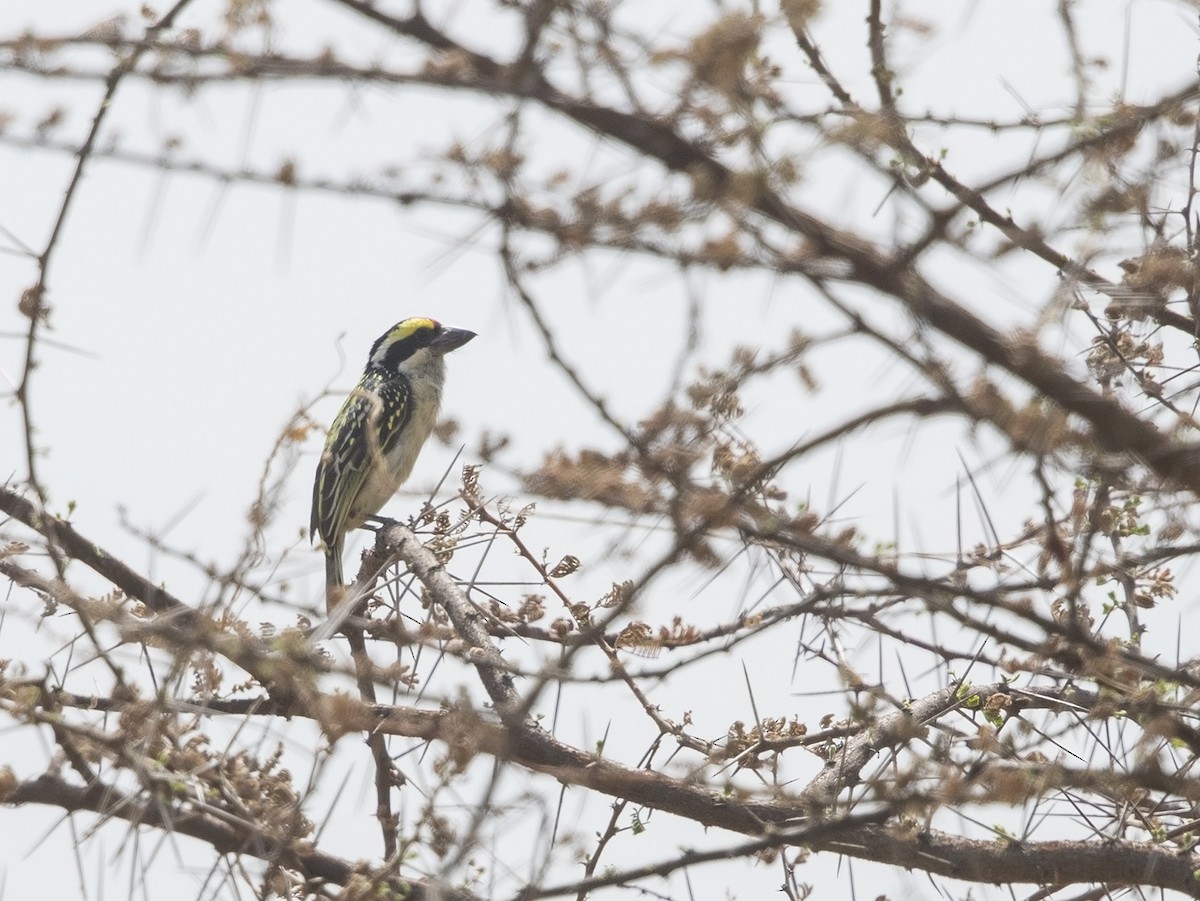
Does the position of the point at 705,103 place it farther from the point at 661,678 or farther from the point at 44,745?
the point at 44,745

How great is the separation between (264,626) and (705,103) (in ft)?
6.64

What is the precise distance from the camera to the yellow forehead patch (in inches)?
373

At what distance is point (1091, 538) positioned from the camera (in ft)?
7.86

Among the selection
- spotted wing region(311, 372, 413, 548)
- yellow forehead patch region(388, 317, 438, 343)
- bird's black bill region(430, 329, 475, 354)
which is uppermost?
yellow forehead patch region(388, 317, 438, 343)

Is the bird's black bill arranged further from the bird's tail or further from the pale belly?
the bird's tail

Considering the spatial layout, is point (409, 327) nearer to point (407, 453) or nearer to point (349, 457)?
point (407, 453)

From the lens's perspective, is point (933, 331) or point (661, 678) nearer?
point (933, 331)

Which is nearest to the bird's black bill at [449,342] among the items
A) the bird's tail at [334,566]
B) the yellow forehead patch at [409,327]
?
the yellow forehead patch at [409,327]

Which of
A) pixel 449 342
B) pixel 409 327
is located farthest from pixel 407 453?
pixel 409 327

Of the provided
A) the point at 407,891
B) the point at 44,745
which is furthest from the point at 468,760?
the point at 44,745

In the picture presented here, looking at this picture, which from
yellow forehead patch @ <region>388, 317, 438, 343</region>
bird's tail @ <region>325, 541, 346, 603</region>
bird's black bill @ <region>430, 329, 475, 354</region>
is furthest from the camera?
yellow forehead patch @ <region>388, 317, 438, 343</region>

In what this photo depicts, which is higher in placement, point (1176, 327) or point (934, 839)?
point (1176, 327)

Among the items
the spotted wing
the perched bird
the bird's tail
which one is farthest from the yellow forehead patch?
the bird's tail

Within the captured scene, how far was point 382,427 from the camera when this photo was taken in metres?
8.46
